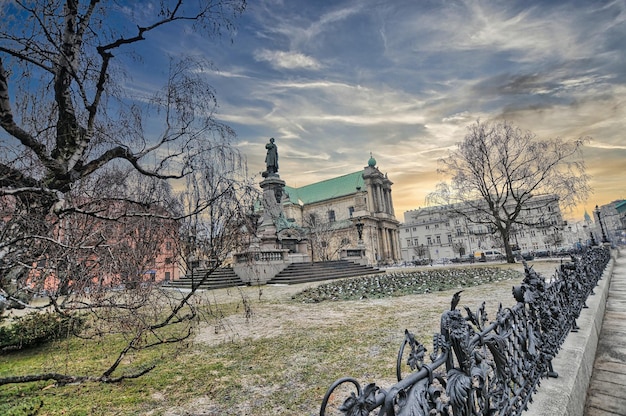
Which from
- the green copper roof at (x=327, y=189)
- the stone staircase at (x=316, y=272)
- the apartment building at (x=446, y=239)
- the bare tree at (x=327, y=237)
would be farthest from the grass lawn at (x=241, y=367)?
the apartment building at (x=446, y=239)

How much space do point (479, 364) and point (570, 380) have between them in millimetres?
1490

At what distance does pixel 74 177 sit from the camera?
15.0ft

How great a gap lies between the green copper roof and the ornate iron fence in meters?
63.1

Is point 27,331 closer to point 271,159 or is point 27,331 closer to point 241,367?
point 241,367

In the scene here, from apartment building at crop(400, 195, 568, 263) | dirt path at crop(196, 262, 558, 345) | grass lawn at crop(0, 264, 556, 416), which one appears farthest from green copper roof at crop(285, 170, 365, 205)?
grass lawn at crop(0, 264, 556, 416)

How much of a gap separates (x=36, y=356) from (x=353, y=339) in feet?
21.5

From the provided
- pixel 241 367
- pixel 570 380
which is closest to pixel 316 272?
pixel 241 367

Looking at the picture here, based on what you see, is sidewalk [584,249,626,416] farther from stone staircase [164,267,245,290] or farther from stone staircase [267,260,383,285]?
stone staircase [164,267,245,290]

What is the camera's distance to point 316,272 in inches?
945

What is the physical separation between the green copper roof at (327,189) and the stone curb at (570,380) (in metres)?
62.5

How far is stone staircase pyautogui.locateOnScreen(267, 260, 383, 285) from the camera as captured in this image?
70.2 feet

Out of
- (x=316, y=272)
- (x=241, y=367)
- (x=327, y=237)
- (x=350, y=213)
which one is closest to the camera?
(x=241, y=367)

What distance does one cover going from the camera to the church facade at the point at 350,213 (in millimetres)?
58219

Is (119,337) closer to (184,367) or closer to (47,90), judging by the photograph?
(184,367)
